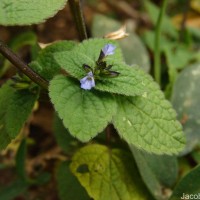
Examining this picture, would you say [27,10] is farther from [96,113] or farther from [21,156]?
[21,156]

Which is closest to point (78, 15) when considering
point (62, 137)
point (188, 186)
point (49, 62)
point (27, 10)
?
point (49, 62)

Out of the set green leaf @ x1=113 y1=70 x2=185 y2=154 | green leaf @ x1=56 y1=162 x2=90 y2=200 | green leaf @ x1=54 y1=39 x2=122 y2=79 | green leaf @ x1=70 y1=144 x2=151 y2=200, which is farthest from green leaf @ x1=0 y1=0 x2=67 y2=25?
green leaf @ x1=56 y1=162 x2=90 y2=200

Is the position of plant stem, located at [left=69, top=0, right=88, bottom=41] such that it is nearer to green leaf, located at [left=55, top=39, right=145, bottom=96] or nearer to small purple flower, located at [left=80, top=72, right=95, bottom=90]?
green leaf, located at [left=55, top=39, right=145, bottom=96]

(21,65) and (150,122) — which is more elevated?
(21,65)

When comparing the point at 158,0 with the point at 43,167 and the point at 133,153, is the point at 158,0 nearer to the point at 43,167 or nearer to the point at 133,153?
the point at 43,167

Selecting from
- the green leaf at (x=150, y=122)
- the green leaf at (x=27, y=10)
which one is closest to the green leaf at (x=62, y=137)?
the green leaf at (x=150, y=122)

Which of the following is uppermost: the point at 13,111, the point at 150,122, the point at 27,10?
the point at 27,10
